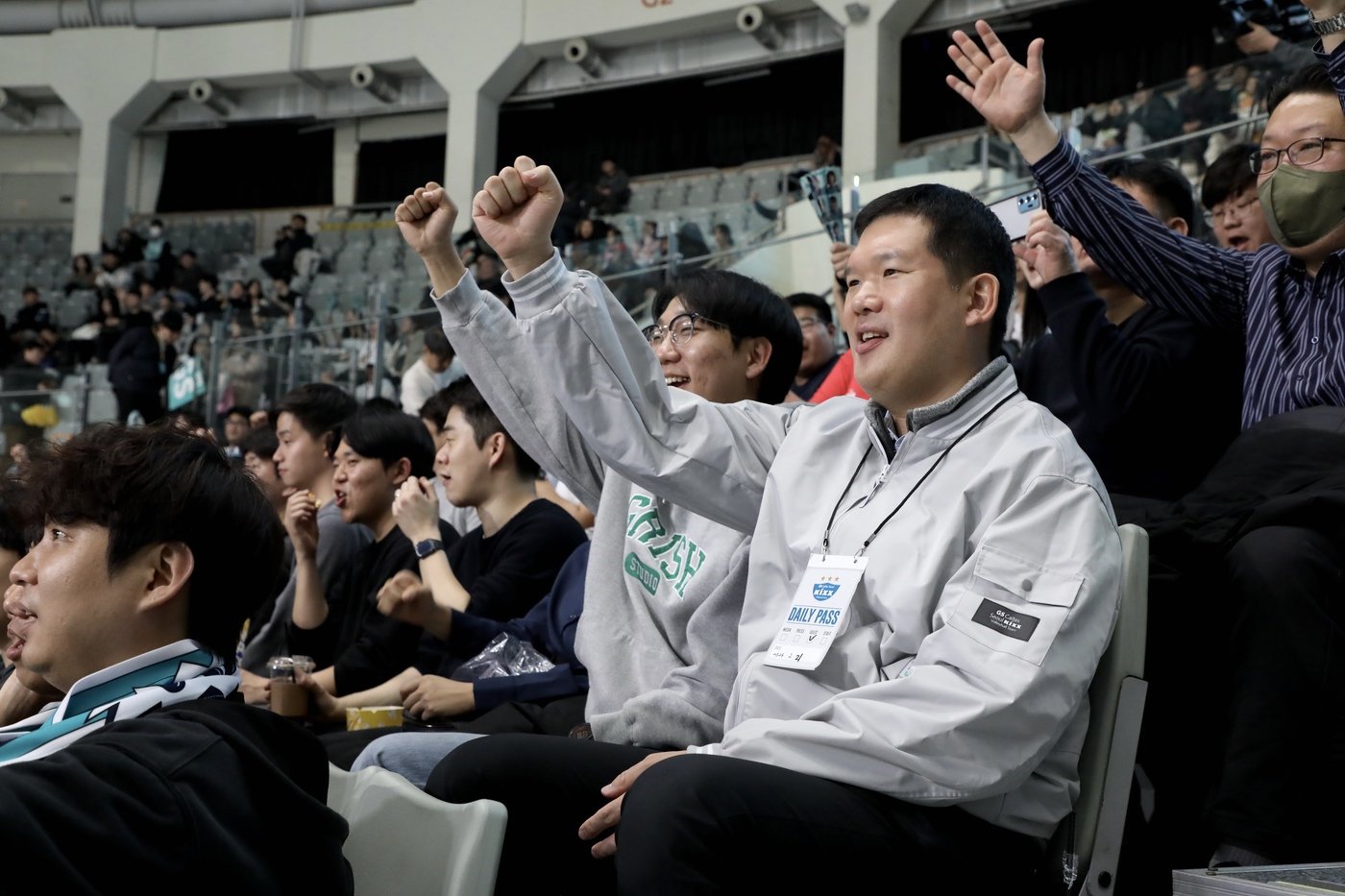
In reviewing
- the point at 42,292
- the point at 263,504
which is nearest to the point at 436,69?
the point at 42,292

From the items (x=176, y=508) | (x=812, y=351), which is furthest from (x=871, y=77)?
(x=176, y=508)

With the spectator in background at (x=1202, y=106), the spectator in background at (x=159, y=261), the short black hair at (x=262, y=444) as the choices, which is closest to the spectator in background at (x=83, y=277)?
the spectator in background at (x=159, y=261)

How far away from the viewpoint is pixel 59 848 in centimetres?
109

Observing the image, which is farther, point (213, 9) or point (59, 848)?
point (213, 9)

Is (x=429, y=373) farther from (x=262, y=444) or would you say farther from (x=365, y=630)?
(x=365, y=630)

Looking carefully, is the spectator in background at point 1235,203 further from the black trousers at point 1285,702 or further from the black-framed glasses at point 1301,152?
the black trousers at point 1285,702

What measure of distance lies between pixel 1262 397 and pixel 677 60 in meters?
11.6

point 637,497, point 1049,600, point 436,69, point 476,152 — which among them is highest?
point 436,69

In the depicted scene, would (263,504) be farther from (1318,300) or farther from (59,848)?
(1318,300)

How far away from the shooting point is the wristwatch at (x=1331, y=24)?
189 cm

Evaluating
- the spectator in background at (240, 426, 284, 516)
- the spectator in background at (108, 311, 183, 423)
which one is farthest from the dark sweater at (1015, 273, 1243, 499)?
the spectator in background at (108, 311, 183, 423)

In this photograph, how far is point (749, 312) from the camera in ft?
7.55

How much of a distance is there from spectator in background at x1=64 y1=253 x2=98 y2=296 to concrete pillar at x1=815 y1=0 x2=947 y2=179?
315 inches

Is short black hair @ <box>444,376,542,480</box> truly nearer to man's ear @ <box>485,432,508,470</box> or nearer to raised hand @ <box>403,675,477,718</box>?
man's ear @ <box>485,432,508,470</box>
